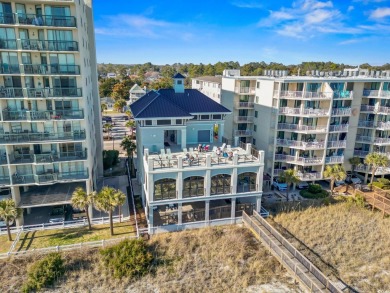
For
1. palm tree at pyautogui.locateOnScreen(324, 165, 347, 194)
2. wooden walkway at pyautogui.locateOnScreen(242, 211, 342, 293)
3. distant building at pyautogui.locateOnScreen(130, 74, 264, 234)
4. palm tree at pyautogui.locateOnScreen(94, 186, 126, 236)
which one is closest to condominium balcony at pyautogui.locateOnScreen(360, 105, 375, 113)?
palm tree at pyautogui.locateOnScreen(324, 165, 347, 194)

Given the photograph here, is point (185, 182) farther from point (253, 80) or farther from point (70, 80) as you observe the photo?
point (253, 80)

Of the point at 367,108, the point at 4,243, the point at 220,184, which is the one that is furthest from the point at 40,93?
the point at 367,108

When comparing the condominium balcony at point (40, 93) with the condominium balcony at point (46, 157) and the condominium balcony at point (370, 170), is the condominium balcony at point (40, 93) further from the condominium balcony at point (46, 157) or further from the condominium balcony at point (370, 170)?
the condominium balcony at point (370, 170)

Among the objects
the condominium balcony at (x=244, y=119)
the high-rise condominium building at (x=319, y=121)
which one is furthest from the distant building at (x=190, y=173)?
the condominium balcony at (x=244, y=119)

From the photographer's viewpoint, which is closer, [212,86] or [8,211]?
[8,211]

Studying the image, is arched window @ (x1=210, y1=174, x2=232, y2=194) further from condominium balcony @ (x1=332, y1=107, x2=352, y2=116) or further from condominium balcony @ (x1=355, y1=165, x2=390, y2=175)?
condominium balcony @ (x1=355, y1=165, x2=390, y2=175)

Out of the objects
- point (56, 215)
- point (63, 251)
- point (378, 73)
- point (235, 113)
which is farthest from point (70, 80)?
point (378, 73)

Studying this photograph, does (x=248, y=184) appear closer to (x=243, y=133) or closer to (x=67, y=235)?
(x=243, y=133)
